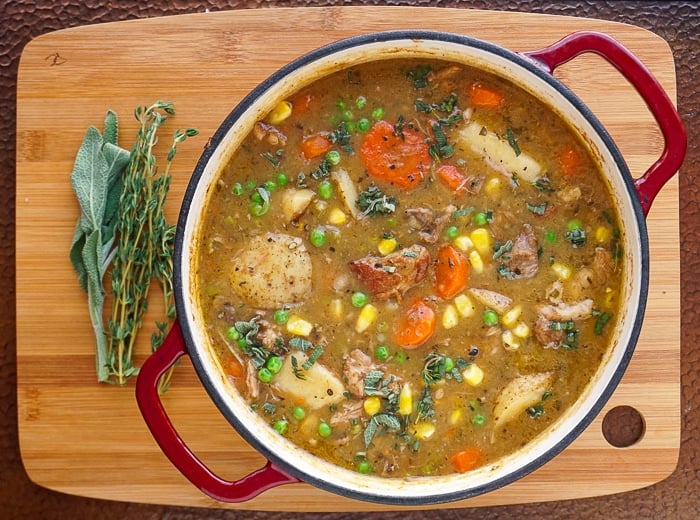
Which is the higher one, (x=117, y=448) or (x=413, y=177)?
(x=413, y=177)

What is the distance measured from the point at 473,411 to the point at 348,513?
87 cm

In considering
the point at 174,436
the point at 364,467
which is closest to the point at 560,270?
the point at 364,467

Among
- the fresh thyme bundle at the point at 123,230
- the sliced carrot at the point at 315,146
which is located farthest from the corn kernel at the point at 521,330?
the fresh thyme bundle at the point at 123,230

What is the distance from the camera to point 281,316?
3.02 metres

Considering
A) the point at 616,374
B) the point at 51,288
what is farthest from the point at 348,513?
the point at 51,288

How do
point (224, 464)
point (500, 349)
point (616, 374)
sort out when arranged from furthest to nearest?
1. point (224, 464)
2. point (500, 349)
3. point (616, 374)

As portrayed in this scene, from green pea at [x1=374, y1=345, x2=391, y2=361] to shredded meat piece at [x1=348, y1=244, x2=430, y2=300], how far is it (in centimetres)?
19

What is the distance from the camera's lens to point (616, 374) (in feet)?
9.45

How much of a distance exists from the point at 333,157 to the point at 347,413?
986mm

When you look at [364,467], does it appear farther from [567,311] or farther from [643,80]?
[643,80]

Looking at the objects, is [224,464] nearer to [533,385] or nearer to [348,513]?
[348,513]

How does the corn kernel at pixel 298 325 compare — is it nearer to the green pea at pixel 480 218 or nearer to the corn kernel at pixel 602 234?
the green pea at pixel 480 218

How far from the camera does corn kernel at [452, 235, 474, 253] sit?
9.83ft

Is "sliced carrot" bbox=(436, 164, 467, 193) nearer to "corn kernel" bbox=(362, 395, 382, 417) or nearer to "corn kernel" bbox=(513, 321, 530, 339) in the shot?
"corn kernel" bbox=(513, 321, 530, 339)
